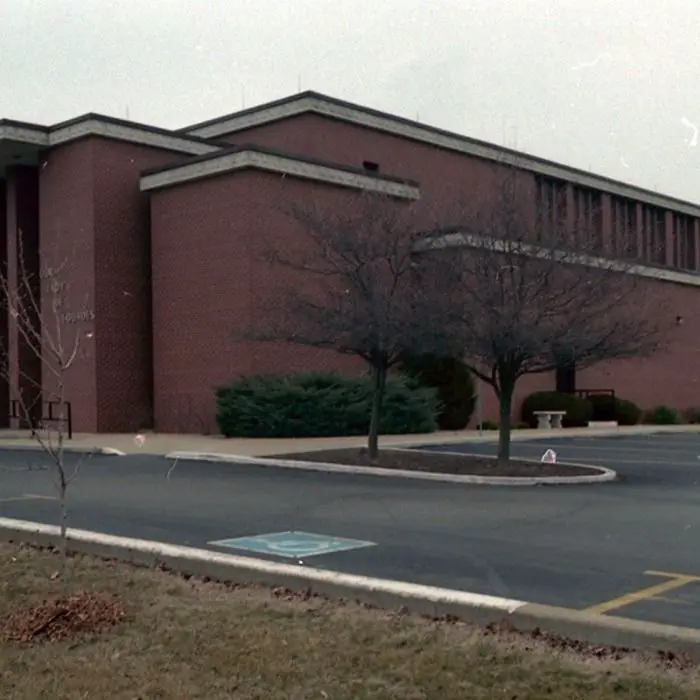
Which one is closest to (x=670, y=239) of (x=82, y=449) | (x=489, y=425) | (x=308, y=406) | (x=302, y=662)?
(x=489, y=425)

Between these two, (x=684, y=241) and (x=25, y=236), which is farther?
(x=684, y=241)

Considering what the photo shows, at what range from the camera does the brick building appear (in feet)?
94.5

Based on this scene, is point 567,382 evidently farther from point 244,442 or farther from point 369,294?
point 369,294

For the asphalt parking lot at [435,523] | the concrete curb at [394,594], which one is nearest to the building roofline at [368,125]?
the asphalt parking lot at [435,523]

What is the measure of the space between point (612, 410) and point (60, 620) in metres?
33.5

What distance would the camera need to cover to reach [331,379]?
88.9ft

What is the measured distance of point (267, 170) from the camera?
2884cm

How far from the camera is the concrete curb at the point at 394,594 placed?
5828 mm

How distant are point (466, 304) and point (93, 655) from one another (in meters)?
11.9

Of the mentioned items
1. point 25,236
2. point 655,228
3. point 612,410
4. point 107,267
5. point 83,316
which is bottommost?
point 612,410

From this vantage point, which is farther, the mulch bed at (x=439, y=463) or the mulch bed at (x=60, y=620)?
the mulch bed at (x=439, y=463)

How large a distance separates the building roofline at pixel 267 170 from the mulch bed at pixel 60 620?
70.7 feet

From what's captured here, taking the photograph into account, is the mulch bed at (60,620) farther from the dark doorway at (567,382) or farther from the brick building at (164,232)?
the dark doorway at (567,382)

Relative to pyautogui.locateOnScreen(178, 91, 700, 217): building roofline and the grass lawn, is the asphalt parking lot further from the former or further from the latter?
Result: pyautogui.locateOnScreen(178, 91, 700, 217): building roofline
